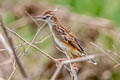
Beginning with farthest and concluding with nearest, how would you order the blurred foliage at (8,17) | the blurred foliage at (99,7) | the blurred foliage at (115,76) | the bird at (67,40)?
the blurred foliage at (8,17), the blurred foliage at (99,7), the blurred foliage at (115,76), the bird at (67,40)

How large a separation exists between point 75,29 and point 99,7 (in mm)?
711

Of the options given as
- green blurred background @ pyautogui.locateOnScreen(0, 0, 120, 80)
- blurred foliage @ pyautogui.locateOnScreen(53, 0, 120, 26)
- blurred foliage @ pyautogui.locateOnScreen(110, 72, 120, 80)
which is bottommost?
blurred foliage @ pyautogui.locateOnScreen(110, 72, 120, 80)

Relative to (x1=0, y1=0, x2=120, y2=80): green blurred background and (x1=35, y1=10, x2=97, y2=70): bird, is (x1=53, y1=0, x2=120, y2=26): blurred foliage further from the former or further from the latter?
(x1=35, y1=10, x2=97, y2=70): bird

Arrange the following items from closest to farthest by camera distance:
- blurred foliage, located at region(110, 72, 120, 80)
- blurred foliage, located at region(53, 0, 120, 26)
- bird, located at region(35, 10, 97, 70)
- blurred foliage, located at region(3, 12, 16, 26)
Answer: bird, located at region(35, 10, 97, 70) → blurred foliage, located at region(110, 72, 120, 80) → blurred foliage, located at region(53, 0, 120, 26) → blurred foliage, located at region(3, 12, 16, 26)

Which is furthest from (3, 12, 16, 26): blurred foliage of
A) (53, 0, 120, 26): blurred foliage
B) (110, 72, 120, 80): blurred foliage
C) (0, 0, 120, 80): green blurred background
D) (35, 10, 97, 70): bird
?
(35, 10, 97, 70): bird

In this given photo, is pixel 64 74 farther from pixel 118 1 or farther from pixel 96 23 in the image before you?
pixel 118 1

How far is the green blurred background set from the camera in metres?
7.25

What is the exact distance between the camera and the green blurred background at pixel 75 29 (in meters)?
7.25

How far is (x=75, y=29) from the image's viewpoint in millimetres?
7832

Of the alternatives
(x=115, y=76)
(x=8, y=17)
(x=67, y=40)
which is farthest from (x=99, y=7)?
(x=67, y=40)

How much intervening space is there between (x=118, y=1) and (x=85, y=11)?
77cm

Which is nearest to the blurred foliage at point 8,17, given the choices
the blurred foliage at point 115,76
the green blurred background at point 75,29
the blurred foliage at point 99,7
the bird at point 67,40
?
the green blurred background at point 75,29

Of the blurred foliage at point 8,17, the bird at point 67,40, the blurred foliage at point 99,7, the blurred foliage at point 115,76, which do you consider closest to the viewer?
the bird at point 67,40

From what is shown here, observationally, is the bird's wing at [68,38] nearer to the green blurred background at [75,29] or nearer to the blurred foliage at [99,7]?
the green blurred background at [75,29]
